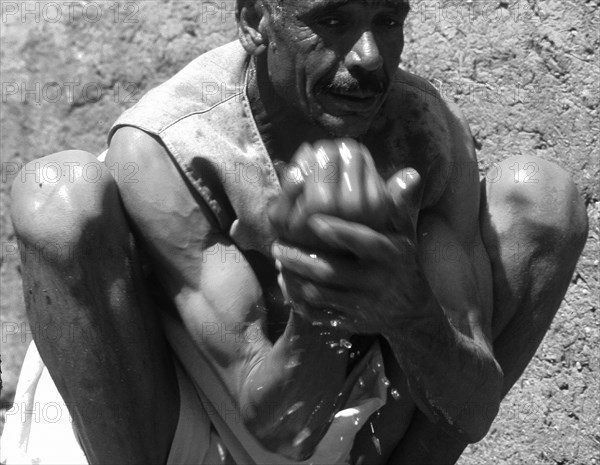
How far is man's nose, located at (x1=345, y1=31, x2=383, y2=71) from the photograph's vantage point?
196 centimetres

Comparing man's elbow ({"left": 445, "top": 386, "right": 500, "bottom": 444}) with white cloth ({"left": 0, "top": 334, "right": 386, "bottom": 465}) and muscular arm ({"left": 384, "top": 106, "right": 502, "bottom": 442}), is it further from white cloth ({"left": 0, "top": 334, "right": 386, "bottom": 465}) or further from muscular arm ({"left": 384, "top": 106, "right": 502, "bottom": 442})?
white cloth ({"left": 0, "top": 334, "right": 386, "bottom": 465})

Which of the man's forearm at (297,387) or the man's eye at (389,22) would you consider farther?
the man's eye at (389,22)

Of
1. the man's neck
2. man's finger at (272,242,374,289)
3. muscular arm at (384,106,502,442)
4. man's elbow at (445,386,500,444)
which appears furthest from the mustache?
man's elbow at (445,386,500,444)

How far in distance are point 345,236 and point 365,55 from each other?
15.1 inches

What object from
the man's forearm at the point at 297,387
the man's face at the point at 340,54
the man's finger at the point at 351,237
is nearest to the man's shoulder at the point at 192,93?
the man's face at the point at 340,54

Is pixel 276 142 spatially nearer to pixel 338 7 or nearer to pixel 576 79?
pixel 338 7

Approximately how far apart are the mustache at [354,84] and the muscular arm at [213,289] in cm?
25

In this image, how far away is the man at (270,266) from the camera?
199cm

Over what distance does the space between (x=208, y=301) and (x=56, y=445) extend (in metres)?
0.41

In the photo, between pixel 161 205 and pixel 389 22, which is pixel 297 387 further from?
pixel 389 22

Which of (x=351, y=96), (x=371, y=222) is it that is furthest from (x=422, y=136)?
(x=371, y=222)

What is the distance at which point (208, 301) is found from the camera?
2.04 metres

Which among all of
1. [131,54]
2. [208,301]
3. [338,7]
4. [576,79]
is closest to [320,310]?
[208,301]

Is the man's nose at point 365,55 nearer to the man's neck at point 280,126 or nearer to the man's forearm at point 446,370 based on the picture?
the man's neck at point 280,126
